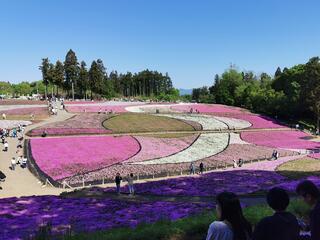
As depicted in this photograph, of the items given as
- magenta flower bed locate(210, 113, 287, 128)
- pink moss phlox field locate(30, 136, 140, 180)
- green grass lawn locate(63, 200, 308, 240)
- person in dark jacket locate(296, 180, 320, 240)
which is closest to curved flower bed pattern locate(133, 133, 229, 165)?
pink moss phlox field locate(30, 136, 140, 180)

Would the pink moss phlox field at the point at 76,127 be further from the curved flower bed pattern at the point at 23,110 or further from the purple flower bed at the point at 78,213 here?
the purple flower bed at the point at 78,213

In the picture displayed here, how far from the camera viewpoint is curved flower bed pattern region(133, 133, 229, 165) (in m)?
48.4

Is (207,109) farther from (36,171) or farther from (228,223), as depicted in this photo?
(228,223)

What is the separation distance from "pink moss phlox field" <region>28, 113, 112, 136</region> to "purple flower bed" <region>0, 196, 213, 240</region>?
3406 centimetres

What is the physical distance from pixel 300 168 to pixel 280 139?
85.7ft

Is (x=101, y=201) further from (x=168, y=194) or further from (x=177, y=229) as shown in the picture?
(x=177, y=229)

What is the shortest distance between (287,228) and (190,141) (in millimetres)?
53592

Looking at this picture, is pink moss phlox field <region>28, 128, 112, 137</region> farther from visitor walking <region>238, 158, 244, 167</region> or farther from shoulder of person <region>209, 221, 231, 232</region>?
shoulder of person <region>209, 221, 231, 232</region>

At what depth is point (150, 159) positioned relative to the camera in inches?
1868

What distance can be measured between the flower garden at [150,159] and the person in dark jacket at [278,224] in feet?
29.4

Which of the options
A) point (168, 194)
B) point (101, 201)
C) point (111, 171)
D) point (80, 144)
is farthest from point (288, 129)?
point (101, 201)

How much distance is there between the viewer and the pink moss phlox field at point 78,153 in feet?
129

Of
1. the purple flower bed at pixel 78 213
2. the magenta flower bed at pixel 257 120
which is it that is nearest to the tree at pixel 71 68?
the magenta flower bed at pixel 257 120

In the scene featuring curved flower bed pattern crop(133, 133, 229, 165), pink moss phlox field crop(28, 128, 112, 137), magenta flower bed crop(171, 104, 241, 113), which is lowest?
curved flower bed pattern crop(133, 133, 229, 165)
